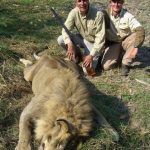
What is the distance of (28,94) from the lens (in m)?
7.17

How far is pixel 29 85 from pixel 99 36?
5.37 ft

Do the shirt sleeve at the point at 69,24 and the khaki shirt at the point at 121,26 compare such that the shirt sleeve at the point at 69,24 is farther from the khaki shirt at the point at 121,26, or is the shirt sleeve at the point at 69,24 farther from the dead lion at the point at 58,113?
the dead lion at the point at 58,113

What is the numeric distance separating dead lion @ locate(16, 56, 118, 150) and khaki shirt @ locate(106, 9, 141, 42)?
71.0 inches

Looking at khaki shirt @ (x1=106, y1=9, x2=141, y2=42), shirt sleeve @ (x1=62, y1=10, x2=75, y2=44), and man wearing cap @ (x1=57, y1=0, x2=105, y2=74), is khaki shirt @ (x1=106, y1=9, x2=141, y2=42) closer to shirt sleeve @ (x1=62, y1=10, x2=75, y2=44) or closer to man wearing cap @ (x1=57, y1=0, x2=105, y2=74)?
man wearing cap @ (x1=57, y1=0, x2=105, y2=74)

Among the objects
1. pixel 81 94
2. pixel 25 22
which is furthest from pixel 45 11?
pixel 81 94

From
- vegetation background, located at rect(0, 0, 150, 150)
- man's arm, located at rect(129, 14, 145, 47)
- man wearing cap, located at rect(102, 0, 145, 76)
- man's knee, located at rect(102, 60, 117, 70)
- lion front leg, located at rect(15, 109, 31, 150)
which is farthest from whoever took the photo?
man's knee, located at rect(102, 60, 117, 70)

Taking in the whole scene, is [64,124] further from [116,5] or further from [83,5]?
[116,5]

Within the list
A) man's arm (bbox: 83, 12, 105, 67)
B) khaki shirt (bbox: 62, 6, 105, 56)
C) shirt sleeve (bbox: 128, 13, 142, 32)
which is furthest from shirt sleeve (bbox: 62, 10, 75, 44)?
shirt sleeve (bbox: 128, 13, 142, 32)

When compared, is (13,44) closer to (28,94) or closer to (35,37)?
(35,37)

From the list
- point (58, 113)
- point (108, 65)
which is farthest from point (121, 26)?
point (58, 113)

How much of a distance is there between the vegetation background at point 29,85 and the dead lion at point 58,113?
0.24m

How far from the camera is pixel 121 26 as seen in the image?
8.35 m

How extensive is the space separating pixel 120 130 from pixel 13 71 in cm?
216

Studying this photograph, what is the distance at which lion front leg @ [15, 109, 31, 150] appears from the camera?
5812mm
